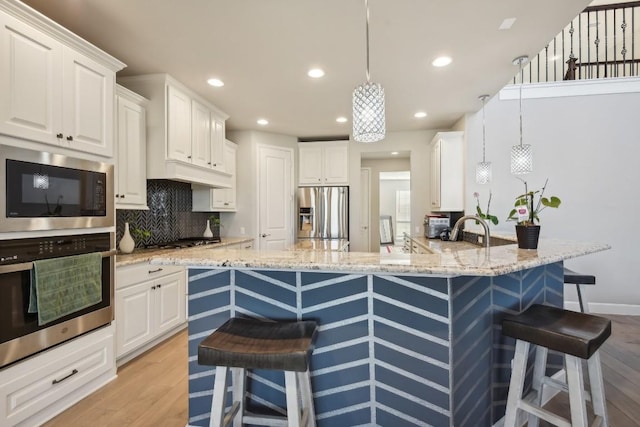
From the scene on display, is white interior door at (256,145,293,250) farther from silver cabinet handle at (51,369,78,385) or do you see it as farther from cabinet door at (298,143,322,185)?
silver cabinet handle at (51,369,78,385)

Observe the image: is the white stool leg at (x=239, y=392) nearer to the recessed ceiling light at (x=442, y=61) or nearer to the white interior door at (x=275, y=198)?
the recessed ceiling light at (x=442, y=61)

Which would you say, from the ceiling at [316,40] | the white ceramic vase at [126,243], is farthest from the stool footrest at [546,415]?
the white ceramic vase at [126,243]

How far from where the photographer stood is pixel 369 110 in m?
1.60

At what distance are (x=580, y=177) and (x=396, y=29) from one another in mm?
3151

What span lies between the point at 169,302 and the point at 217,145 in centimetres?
193

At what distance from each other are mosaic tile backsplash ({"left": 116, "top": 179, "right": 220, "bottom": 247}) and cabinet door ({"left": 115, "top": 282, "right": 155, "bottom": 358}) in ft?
2.36

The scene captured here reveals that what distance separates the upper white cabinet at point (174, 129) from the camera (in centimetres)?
289

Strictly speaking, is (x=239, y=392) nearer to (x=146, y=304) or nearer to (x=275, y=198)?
(x=146, y=304)

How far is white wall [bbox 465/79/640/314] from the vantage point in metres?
3.60

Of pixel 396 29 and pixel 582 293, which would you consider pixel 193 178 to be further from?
pixel 582 293

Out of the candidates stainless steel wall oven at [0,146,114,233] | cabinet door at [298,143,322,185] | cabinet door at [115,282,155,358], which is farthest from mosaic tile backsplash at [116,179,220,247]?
cabinet door at [298,143,322,185]

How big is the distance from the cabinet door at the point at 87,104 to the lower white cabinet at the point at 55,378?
1.28 m

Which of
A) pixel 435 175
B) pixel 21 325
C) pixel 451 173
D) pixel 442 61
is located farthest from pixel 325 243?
pixel 21 325

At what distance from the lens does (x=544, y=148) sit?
12.3ft
